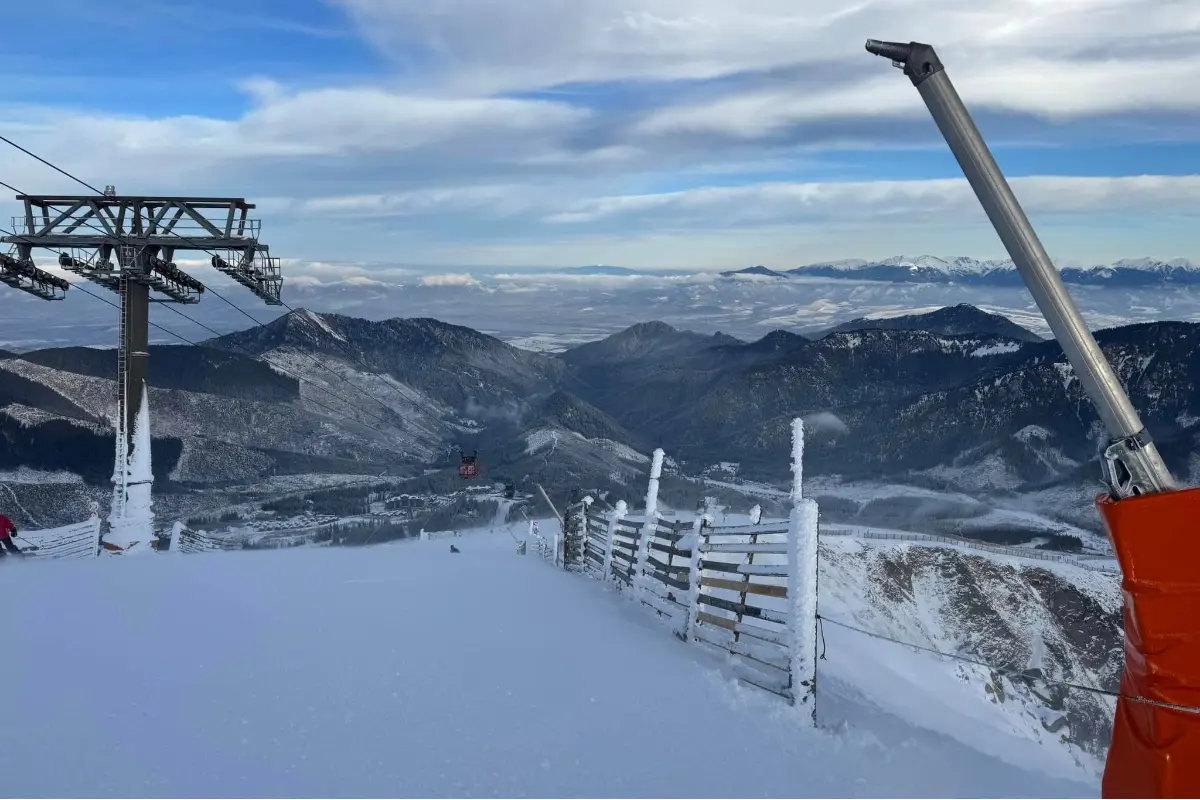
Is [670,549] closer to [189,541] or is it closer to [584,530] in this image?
[584,530]

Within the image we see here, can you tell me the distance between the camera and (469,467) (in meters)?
55.5

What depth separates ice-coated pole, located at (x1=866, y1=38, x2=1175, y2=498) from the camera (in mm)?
4867

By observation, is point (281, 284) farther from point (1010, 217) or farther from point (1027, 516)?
point (1027, 516)

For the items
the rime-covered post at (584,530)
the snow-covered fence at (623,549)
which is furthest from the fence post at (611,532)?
the rime-covered post at (584,530)

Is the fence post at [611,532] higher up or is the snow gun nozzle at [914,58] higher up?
the snow gun nozzle at [914,58]

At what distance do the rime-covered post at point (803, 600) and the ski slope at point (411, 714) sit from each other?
0.28 metres

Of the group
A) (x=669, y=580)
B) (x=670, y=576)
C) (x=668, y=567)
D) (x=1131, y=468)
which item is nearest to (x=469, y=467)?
(x=668, y=567)

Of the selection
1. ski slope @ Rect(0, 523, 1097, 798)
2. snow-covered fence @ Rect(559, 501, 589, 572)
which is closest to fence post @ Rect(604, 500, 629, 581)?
snow-covered fence @ Rect(559, 501, 589, 572)

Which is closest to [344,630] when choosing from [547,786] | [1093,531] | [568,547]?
[547,786]

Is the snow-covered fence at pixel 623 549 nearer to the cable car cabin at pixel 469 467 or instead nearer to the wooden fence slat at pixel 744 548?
the wooden fence slat at pixel 744 548

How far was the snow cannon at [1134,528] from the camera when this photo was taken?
472 centimetres

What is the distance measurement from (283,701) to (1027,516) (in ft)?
633

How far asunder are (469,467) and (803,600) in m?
48.5

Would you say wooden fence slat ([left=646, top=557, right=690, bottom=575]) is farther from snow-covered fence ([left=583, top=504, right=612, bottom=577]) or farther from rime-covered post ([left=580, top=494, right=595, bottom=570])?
rime-covered post ([left=580, top=494, right=595, bottom=570])
